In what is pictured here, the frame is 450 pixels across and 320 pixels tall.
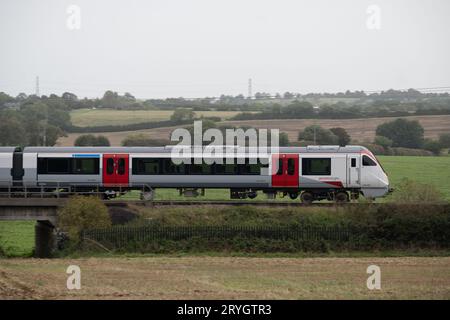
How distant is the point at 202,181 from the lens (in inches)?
1698

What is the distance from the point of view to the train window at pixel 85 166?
1702 inches

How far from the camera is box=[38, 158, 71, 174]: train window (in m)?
43.4

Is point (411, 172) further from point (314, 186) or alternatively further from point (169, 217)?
point (169, 217)

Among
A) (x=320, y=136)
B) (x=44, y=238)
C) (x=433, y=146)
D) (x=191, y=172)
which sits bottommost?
(x=44, y=238)

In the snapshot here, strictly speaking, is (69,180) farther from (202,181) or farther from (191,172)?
(202,181)

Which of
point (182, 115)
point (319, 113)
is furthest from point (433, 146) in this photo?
point (182, 115)

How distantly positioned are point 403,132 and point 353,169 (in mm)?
52343

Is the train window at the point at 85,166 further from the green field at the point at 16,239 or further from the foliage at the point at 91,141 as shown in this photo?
the foliage at the point at 91,141

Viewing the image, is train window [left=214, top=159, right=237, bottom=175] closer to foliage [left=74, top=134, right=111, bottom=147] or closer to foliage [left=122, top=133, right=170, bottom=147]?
foliage [left=122, top=133, right=170, bottom=147]

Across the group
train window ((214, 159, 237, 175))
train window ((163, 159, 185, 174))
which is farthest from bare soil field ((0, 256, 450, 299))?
train window ((163, 159, 185, 174))

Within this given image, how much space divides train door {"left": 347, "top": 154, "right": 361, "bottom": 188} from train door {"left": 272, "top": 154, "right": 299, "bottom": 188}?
2.68m

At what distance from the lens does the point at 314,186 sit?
42.5m
